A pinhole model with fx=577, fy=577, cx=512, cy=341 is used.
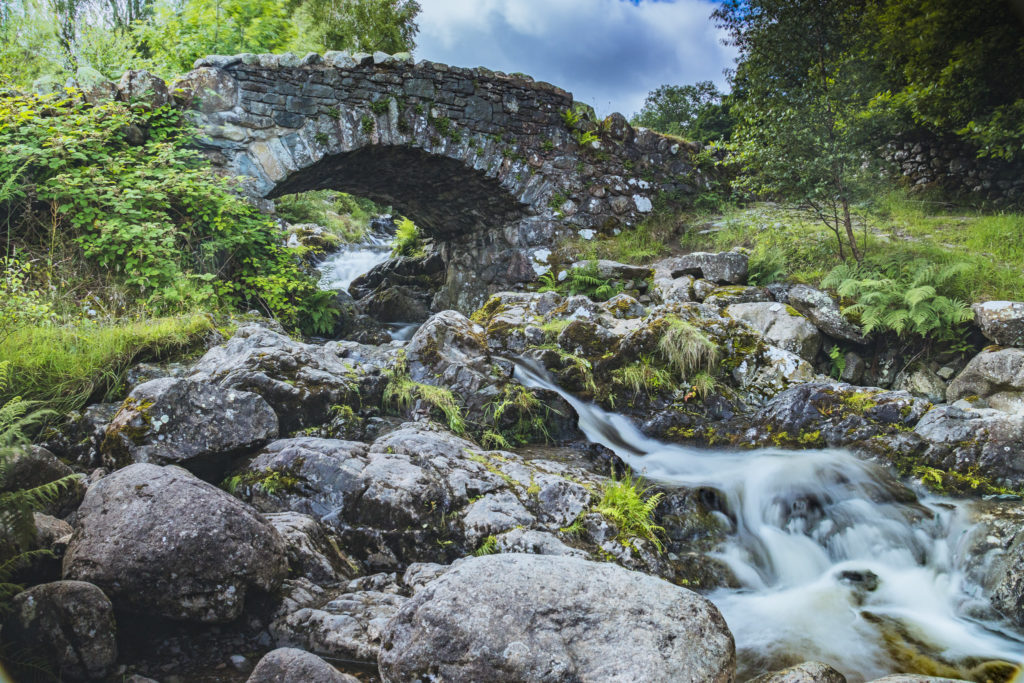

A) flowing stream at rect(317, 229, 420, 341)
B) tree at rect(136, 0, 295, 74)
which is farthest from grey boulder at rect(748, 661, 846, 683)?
tree at rect(136, 0, 295, 74)

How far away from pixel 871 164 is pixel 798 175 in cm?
103

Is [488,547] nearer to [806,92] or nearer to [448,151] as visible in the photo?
[448,151]

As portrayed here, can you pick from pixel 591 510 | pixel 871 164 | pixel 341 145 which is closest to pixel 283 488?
pixel 591 510

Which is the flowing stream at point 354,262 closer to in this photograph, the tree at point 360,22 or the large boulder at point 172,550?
the tree at point 360,22

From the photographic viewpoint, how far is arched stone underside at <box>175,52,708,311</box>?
29.2 feet

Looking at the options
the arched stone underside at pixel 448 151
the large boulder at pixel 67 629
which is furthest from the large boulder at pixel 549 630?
the arched stone underside at pixel 448 151

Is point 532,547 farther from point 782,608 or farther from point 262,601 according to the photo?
point 782,608

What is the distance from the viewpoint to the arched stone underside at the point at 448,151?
8.89 metres

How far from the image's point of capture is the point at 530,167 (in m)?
10.9

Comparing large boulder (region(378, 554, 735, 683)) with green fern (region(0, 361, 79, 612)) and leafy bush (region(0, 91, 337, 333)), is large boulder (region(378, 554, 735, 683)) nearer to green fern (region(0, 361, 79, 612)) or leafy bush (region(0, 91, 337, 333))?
green fern (region(0, 361, 79, 612))

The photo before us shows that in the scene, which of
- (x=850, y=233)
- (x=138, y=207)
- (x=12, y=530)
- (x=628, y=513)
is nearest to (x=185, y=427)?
(x=12, y=530)

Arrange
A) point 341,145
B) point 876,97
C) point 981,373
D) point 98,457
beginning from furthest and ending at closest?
point 341,145, point 876,97, point 981,373, point 98,457

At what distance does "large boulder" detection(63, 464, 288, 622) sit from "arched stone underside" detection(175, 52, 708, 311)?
23.2 feet

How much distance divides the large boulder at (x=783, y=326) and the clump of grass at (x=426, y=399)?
4239 millimetres
